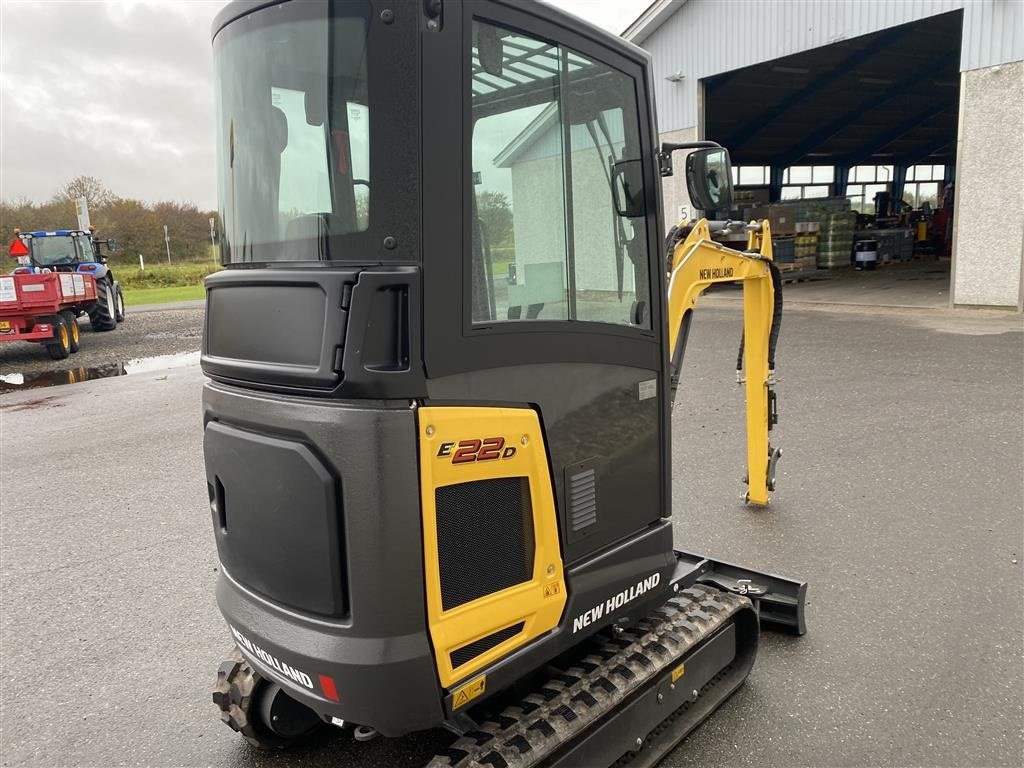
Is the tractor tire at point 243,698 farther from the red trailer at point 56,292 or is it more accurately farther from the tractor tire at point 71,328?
the tractor tire at point 71,328

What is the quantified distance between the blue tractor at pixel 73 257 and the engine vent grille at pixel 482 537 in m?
20.5

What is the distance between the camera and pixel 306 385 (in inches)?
81.3

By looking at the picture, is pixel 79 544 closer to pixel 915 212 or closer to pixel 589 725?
pixel 589 725

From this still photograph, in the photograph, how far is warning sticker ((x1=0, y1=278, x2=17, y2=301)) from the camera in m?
14.2

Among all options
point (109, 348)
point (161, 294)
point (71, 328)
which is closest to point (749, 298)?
point (71, 328)

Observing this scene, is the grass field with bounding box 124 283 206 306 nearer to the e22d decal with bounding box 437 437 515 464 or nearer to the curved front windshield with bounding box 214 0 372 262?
the curved front windshield with bounding box 214 0 372 262

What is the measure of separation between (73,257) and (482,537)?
22.0m

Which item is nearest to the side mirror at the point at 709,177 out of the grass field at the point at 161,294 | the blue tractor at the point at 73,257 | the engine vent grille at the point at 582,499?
the engine vent grille at the point at 582,499

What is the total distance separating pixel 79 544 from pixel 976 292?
1436 centimetres

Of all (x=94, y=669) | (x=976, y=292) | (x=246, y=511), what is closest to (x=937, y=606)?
(x=246, y=511)

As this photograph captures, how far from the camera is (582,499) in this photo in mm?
2600

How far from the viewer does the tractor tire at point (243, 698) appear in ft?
9.55

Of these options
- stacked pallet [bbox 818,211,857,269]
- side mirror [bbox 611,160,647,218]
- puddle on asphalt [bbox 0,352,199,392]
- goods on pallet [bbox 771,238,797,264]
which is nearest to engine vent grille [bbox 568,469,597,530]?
side mirror [bbox 611,160,647,218]

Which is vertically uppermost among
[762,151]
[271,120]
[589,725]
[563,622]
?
[762,151]
